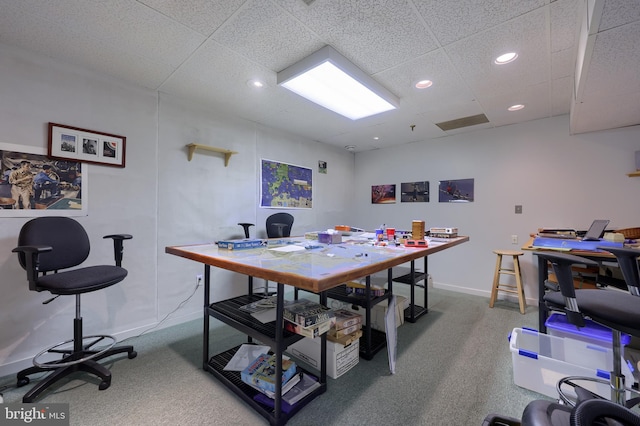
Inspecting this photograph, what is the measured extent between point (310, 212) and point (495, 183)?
2.78 m

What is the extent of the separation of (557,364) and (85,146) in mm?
3882

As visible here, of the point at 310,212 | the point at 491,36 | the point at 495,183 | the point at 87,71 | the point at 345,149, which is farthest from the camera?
the point at 345,149

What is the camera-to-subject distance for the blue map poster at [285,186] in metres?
3.74

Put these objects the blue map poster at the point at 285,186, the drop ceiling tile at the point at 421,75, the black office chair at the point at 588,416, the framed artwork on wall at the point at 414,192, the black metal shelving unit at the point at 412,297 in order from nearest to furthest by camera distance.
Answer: the black office chair at the point at 588,416
the drop ceiling tile at the point at 421,75
the black metal shelving unit at the point at 412,297
the blue map poster at the point at 285,186
the framed artwork on wall at the point at 414,192

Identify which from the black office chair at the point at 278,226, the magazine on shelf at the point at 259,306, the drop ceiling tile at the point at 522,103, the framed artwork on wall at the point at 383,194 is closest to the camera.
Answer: the magazine on shelf at the point at 259,306

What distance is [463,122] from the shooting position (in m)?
3.53

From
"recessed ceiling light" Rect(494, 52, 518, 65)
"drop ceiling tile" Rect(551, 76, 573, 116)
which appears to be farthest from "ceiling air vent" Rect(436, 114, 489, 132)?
"recessed ceiling light" Rect(494, 52, 518, 65)

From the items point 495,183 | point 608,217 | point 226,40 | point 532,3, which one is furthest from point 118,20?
point 608,217

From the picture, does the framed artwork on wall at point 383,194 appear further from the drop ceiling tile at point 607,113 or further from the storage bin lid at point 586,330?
the storage bin lid at point 586,330

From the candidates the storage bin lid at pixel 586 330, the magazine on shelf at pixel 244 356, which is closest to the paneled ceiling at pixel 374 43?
the storage bin lid at pixel 586 330

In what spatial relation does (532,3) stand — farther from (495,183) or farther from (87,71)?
(87,71)

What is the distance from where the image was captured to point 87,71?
2.28 meters

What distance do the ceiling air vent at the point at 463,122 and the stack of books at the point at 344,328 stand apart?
2908 mm

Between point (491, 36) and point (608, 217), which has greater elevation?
point (491, 36)
